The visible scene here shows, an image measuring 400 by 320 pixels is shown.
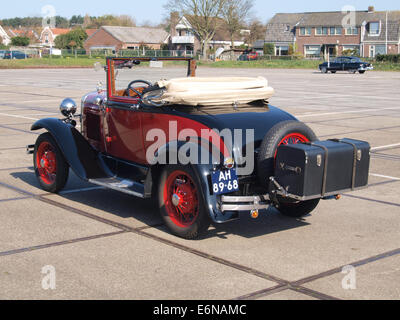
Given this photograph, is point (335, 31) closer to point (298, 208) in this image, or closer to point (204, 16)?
point (204, 16)

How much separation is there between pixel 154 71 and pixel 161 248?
2.67 m

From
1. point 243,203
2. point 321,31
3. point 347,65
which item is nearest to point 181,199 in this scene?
point 243,203

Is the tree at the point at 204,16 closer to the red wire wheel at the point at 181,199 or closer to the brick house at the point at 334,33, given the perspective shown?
the brick house at the point at 334,33

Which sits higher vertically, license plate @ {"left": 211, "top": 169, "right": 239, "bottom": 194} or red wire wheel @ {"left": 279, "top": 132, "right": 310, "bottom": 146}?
red wire wheel @ {"left": 279, "top": 132, "right": 310, "bottom": 146}

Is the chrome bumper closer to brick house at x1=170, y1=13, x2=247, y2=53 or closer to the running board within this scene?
the running board

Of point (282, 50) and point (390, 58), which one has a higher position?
point (282, 50)

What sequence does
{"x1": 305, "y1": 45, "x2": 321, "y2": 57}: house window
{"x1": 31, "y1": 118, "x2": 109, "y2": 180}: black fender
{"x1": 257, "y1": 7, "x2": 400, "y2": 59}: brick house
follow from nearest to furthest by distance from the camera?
1. {"x1": 31, "y1": 118, "x2": 109, "y2": 180}: black fender
2. {"x1": 257, "y1": 7, "x2": 400, "y2": 59}: brick house
3. {"x1": 305, "y1": 45, "x2": 321, "y2": 57}: house window

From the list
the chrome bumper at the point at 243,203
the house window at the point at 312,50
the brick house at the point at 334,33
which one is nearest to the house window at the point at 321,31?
the brick house at the point at 334,33

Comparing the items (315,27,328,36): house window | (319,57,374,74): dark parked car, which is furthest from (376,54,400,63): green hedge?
(315,27,328,36): house window

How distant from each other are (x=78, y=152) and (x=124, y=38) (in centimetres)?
9888

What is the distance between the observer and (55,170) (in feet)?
23.8

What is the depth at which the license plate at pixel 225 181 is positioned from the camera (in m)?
5.08

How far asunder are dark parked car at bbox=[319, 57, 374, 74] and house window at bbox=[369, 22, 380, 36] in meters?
39.2

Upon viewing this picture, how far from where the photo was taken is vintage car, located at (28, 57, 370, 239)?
5.10 meters
